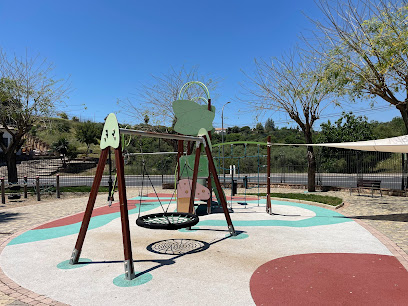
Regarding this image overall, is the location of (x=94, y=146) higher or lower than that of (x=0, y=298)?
higher

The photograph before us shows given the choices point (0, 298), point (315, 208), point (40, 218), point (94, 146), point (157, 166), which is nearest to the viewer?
point (0, 298)

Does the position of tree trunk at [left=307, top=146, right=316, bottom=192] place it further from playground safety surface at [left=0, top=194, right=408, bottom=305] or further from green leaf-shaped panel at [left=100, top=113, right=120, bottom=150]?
green leaf-shaped panel at [left=100, top=113, right=120, bottom=150]

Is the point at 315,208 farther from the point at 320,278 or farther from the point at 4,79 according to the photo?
the point at 4,79

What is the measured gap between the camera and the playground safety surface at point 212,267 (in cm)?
412

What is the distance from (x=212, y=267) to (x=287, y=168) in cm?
2339

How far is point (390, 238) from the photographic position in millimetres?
7020

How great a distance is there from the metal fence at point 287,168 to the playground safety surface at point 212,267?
4020 millimetres

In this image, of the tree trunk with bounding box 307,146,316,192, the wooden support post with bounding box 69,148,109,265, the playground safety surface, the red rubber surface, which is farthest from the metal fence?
the wooden support post with bounding box 69,148,109,265

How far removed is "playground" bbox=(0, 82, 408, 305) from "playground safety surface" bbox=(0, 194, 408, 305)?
0.02 metres

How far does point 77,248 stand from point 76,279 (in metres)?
0.80

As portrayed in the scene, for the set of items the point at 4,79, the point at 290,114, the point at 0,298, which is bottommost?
the point at 0,298

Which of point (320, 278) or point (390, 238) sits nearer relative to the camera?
point (320, 278)

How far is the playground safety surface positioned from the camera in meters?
4.12

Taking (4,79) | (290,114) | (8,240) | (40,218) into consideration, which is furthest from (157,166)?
(8,240)
